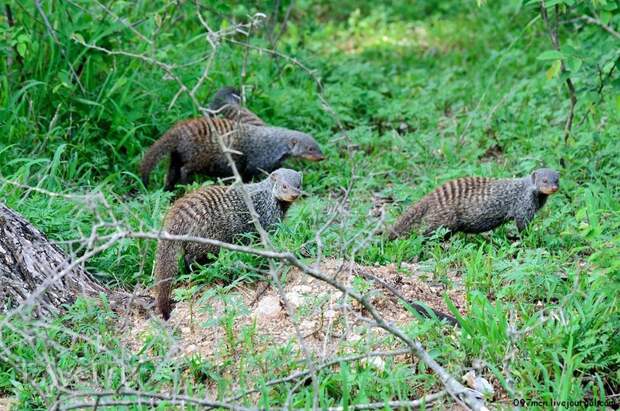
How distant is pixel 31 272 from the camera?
3.87m

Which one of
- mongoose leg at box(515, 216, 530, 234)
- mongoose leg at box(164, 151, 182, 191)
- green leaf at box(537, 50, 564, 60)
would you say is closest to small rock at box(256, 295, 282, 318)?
mongoose leg at box(515, 216, 530, 234)

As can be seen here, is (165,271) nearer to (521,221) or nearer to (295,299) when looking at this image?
(295,299)

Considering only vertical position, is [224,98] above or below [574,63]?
below

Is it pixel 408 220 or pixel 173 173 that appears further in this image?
pixel 173 173

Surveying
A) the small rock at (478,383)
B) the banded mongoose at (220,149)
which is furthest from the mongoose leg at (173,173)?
the small rock at (478,383)

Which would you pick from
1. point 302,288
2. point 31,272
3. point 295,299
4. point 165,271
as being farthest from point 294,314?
point 31,272

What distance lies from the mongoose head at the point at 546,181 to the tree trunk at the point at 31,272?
2.12 meters

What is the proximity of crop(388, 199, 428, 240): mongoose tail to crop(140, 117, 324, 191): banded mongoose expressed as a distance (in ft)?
3.74

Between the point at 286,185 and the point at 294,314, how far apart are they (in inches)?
46.0

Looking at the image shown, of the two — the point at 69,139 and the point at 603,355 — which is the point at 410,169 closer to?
the point at 69,139

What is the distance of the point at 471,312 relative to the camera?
11.8 feet

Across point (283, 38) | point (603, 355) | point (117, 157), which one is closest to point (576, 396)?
point (603, 355)

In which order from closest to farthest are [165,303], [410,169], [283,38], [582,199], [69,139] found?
[165,303] → [582,199] → [69,139] → [410,169] → [283,38]

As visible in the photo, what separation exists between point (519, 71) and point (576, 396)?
15.8 feet
